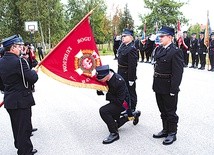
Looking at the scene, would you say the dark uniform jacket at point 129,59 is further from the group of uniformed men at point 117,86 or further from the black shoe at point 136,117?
the black shoe at point 136,117

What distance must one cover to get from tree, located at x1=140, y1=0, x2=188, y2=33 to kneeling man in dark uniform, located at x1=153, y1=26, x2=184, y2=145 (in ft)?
101

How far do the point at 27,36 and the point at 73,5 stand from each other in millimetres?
11563

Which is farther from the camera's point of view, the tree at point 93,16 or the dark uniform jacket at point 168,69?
the tree at point 93,16

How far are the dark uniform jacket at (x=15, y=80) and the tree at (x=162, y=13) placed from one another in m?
31.7

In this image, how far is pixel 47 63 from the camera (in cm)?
518

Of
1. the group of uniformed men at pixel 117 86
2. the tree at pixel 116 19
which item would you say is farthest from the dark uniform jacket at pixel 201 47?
the tree at pixel 116 19

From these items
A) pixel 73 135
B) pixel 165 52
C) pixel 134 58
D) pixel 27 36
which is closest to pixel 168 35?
pixel 165 52

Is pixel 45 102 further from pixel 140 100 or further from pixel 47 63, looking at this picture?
pixel 47 63

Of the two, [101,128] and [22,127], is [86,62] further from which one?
[22,127]

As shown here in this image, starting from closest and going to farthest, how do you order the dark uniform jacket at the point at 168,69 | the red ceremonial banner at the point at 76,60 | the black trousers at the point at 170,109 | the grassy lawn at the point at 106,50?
the dark uniform jacket at the point at 168,69 < the black trousers at the point at 170,109 < the red ceremonial banner at the point at 76,60 < the grassy lawn at the point at 106,50

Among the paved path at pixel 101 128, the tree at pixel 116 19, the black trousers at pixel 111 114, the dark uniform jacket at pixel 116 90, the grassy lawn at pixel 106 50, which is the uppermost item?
the tree at pixel 116 19

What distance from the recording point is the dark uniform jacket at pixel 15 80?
4035 millimetres

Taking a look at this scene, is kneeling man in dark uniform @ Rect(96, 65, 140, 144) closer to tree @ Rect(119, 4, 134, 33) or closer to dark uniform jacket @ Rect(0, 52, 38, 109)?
dark uniform jacket @ Rect(0, 52, 38, 109)

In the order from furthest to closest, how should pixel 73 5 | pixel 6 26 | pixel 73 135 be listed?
1. pixel 73 5
2. pixel 6 26
3. pixel 73 135
